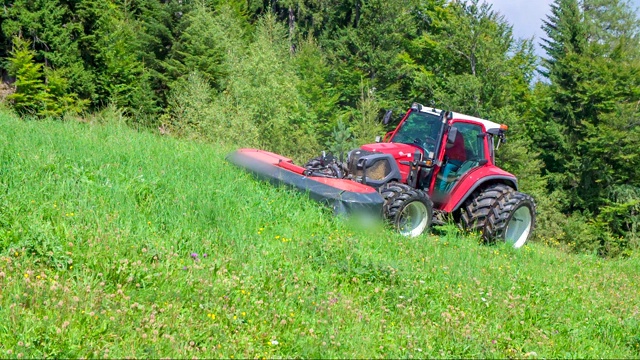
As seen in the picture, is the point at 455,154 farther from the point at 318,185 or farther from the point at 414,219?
the point at 318,185

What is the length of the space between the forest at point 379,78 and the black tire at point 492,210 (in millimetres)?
14270

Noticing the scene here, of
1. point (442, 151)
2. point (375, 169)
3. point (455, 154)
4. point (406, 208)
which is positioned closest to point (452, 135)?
point (442, 151)

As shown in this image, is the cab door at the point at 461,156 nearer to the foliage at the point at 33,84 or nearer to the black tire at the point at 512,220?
the black tire at the point at 512,220

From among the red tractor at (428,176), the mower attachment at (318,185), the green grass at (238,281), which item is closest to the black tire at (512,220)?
the red tractor at (428,176)

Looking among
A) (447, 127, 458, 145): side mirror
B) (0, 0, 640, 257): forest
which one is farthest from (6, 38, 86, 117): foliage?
(447, 127, 458, 145): side mirror

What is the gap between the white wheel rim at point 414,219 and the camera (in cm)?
957

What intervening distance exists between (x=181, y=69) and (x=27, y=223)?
101ft

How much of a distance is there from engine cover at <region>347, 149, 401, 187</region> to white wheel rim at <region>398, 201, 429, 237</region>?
66 centimetres

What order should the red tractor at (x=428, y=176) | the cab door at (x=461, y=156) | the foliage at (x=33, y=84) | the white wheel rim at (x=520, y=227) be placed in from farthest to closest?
1. the foliage at (x=33, y=84)
2. the white wheel rim at (x=520, y=227)
3. the cab door at (x=461, y=156)
4. the red tractor at (x=428, y=176)

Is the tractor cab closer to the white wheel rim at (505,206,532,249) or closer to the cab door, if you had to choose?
the cab door

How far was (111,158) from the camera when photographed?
9289 millimetres

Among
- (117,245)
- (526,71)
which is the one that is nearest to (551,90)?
(526,71)

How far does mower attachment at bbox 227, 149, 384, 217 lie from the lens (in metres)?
8.67

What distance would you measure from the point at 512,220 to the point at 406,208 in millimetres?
2549
